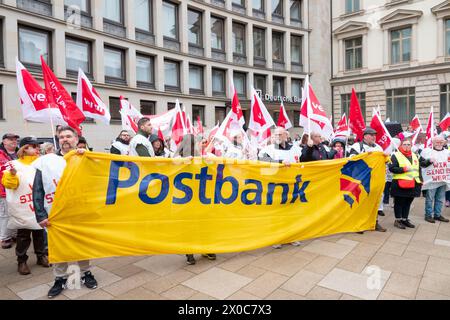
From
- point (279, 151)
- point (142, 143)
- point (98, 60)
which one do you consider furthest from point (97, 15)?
point (279, 151)

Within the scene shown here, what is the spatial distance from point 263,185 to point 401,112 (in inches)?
1098

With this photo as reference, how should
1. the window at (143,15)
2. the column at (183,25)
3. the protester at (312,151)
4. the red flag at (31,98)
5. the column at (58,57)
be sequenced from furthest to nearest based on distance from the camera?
the column at (183,25) < the window at (143,15) < the column at (58,57) < the protester at (312,151) < the red flag at (31,98)

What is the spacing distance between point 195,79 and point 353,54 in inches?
637

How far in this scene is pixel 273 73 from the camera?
96.5 feet

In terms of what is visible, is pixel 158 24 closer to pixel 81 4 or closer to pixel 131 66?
pixel 131 66

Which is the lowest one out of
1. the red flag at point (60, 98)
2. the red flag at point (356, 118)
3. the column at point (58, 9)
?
the red flag at point (356, 118)

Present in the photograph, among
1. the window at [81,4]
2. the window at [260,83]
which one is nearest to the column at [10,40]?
the window at [81,4]

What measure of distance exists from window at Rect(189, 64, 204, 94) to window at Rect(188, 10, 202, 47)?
1.87 m

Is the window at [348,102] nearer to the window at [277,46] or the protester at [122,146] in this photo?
the window at [277,46]

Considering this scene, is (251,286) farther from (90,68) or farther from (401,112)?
(401,112)

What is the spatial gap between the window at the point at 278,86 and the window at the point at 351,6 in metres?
9.12

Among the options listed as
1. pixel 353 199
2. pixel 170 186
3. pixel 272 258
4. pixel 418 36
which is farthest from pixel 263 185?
pixel 418 36

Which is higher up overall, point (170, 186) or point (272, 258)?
point (170, 186)

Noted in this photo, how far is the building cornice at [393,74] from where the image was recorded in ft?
83.1
